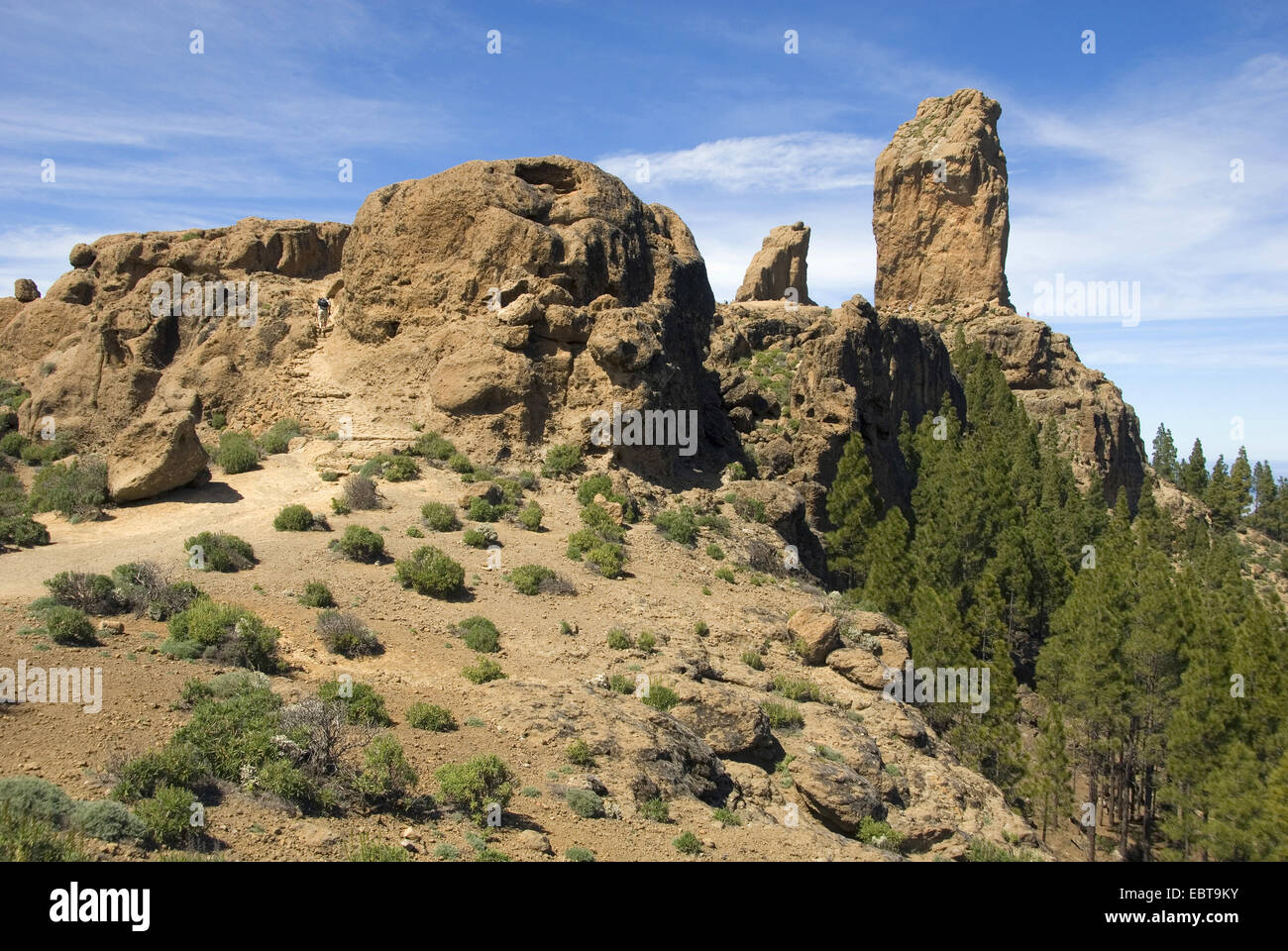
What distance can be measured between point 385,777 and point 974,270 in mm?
73056

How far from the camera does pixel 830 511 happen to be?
31.6 metres

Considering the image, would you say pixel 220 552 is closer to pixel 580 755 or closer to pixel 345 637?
pixel 345 637

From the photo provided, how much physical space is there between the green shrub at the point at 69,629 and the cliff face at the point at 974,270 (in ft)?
215

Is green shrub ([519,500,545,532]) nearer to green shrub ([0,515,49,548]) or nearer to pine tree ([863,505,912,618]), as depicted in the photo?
green shrub ([0,515,49,548])

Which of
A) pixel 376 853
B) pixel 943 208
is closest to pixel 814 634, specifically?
pixel 376 853

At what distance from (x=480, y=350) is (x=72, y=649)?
1368cm

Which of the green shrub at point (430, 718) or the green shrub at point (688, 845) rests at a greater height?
the green shrub at point (430, 718)

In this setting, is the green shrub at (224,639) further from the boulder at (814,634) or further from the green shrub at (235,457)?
the boulder at (814,634)

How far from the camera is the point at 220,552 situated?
16312 millimetres

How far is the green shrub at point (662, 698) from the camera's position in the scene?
14164 millimetres

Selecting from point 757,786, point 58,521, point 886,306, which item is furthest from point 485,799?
point 886,306

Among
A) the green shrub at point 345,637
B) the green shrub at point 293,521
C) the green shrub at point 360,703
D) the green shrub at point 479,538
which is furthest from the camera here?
the green shrub at point 479,538

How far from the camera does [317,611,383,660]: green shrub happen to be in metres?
14.1

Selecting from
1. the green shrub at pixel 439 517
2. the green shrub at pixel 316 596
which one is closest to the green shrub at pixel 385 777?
the green shrub at pixel 316 596
